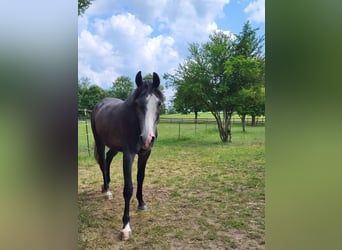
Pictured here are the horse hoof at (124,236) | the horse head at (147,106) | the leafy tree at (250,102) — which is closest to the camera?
the horse head at (147,106)

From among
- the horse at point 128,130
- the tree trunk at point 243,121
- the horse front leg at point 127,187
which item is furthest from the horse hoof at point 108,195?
the tree trunk at point 243,121

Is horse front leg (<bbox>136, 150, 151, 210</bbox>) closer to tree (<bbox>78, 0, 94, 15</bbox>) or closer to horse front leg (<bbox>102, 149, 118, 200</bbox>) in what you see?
horse front leg (<bbox>102, 149, 118, 200</bbox>)

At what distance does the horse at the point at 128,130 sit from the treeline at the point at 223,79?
8.0 inches

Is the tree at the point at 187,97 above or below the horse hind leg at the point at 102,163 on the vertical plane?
above

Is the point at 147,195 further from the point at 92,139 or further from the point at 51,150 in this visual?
the point at 51,150

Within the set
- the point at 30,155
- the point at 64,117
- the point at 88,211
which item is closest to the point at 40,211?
the point at 30,155

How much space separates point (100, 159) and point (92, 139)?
13 cm

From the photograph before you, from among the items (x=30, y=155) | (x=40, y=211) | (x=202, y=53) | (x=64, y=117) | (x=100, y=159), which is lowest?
(x=40, y=211)

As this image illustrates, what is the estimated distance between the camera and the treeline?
4.91ft

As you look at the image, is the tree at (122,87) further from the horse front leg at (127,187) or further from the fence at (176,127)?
the horse front leg at (127,187)

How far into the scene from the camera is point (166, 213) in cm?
153

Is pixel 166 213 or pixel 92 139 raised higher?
pixel 92 139

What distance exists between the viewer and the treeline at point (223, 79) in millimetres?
1498

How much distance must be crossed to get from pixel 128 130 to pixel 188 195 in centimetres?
53
